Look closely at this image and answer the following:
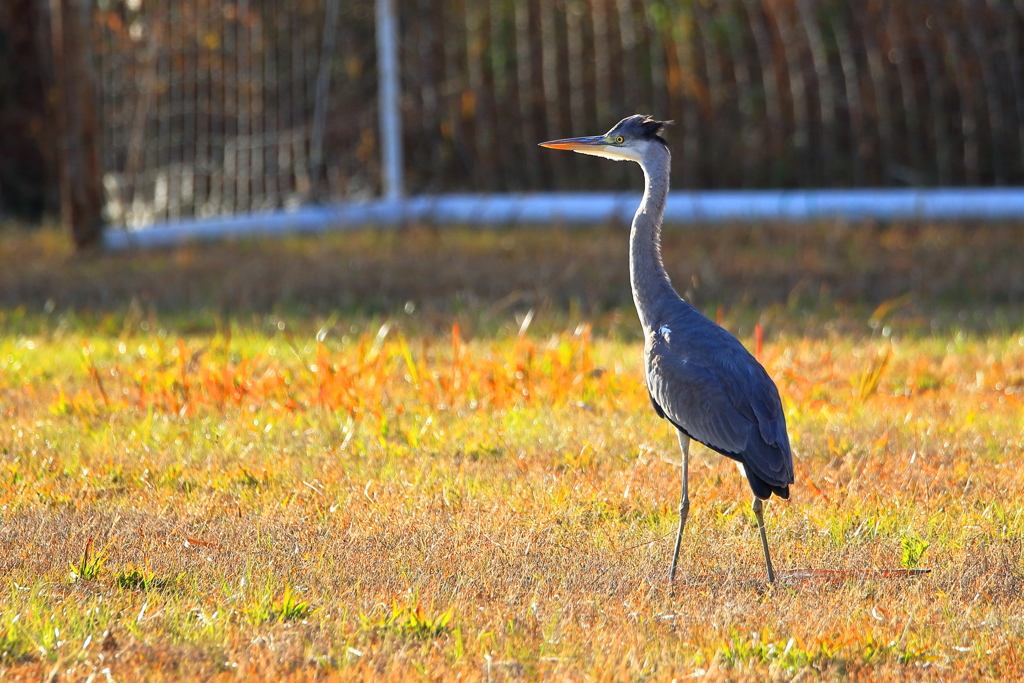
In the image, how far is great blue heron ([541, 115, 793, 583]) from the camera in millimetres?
3600

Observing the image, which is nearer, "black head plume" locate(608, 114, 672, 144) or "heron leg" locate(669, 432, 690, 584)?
"heron leg" locate(669, 432, 690, 584)

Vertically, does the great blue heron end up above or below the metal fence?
below

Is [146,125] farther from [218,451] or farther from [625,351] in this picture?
[218,451]

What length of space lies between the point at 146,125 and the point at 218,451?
7.19 meters

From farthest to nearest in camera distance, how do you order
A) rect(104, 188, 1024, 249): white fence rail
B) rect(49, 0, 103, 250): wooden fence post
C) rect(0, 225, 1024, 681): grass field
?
1. rect(104, 188, 1024, 249): white fence rail
2. rect(49, 0, 103, 250): wooden fence post
3. rect(0, 225, 1024, 681): grass field

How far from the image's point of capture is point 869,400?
5449 mm

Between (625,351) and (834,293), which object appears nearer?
(625,351)

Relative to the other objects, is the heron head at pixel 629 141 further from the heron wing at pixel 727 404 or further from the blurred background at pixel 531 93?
the blurred background at pixel 531 93

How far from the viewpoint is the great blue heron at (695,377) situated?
3.60m

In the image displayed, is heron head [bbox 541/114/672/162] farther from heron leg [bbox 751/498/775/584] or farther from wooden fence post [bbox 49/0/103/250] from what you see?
wooden fence post [bbox 49/0/103/250]

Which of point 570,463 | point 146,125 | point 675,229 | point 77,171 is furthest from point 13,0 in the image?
point 570,463

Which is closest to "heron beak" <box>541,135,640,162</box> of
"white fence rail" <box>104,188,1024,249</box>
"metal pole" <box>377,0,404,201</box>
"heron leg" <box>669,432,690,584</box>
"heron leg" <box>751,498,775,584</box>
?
"heron leg" <box>669,432,690,584</box>

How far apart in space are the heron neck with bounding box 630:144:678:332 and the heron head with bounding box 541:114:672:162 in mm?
44

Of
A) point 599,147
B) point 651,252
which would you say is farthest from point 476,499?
point 599,147
